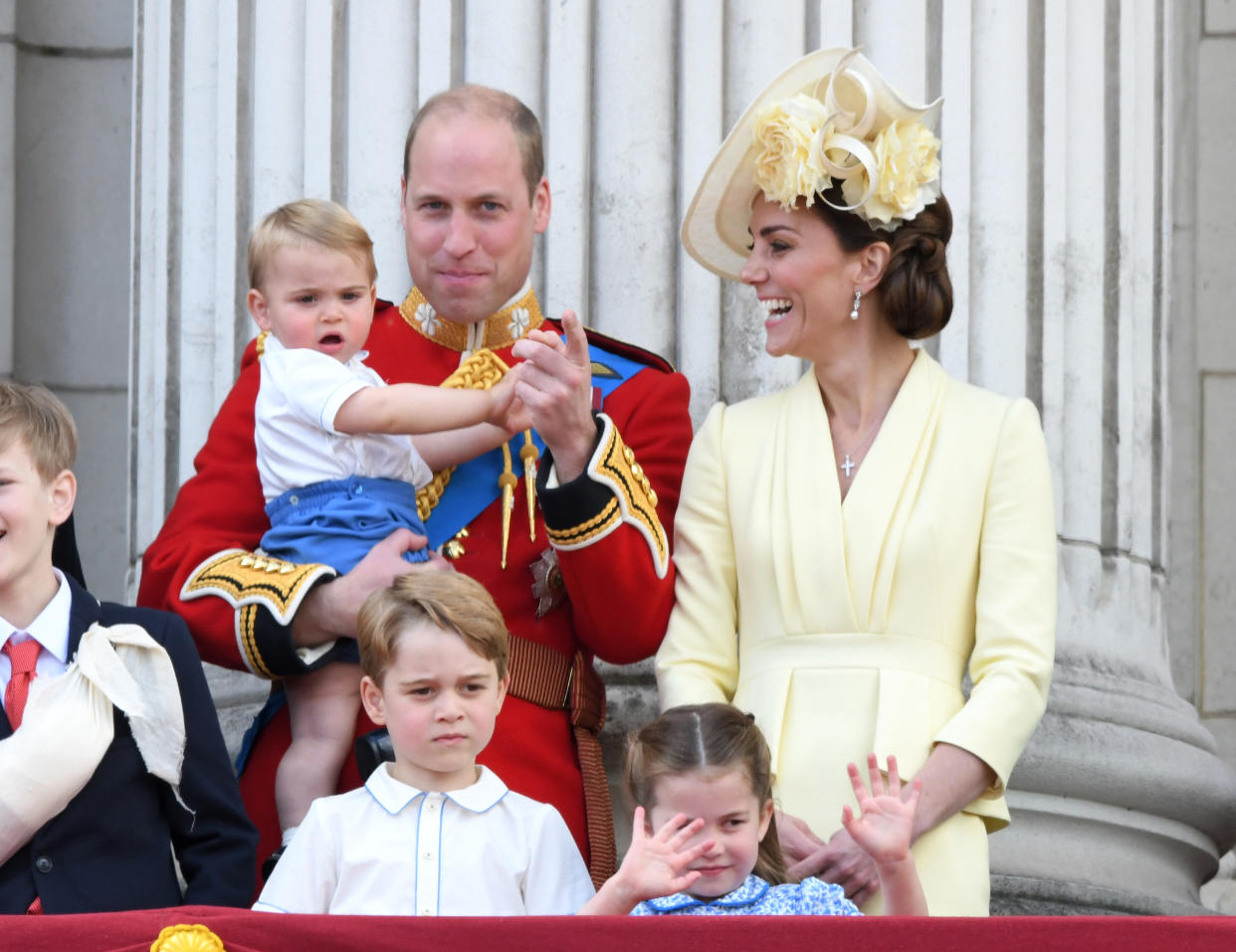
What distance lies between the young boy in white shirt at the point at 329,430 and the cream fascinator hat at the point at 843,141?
57 centimetres

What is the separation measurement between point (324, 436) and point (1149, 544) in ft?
6.28

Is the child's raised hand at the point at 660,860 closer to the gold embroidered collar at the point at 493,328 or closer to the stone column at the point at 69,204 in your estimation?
the gold embroidered collar at the point at 493,328

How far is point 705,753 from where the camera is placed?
3242mm

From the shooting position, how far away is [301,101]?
15.9 ft

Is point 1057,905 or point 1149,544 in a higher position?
point 1149,544

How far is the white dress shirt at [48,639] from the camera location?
11.3ft

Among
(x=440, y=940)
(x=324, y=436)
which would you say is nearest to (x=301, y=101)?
(x=324, y=436)

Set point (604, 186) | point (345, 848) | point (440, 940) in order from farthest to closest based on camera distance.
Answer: point (604, 186) → point (345, 848) → point (440, 940)

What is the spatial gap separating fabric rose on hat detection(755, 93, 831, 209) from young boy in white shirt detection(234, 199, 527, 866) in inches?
21.3

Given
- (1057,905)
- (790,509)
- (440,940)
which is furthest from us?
(1057,905)

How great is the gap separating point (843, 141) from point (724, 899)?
1.29 m

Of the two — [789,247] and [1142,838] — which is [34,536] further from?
[1142,838]

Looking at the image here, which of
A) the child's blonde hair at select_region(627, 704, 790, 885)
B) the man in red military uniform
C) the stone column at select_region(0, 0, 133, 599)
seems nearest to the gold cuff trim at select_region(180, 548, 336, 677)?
the man in red military uniform

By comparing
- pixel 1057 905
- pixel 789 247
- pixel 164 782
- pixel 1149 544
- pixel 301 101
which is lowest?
pixel 1057 905
